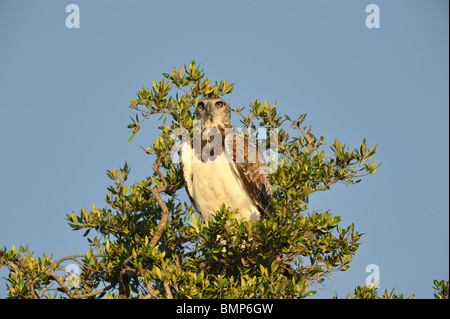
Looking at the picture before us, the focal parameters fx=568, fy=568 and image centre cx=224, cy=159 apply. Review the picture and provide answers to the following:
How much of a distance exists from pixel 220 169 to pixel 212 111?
4.11 feet

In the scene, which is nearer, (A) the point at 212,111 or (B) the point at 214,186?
(B) the point at 214,186

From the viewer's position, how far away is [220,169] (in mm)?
11414

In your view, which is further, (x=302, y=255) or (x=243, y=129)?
(x=243, y=129)

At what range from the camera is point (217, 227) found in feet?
29.6

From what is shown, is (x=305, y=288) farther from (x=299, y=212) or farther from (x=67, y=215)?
(x=67, y=215)

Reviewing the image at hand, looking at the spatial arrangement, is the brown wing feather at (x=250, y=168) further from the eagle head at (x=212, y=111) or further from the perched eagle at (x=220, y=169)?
the eagle head at (x=212, y=111)

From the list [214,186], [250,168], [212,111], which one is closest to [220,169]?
[214,186]

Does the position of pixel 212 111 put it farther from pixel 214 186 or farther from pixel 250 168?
pixel 214 186
